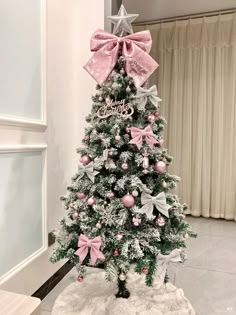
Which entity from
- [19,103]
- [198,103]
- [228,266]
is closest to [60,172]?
[19,103]

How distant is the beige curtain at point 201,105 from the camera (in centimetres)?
313

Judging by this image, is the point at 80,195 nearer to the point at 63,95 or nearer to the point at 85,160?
the point at 85,160

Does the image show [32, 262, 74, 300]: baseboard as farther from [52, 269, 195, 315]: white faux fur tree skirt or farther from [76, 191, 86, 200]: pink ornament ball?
[76, 191, 86, 200]: pink ornament ball

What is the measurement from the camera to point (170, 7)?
3.22 meters

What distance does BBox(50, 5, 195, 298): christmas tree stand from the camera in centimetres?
135

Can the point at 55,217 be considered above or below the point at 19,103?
below

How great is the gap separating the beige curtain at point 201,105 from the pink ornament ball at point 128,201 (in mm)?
2148

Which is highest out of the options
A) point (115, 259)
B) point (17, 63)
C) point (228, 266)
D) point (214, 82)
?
point (214, 82)

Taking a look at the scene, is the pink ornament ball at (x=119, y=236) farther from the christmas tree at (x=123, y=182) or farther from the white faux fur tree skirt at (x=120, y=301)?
the white faux fur tree skirt at (x=120, y=301)

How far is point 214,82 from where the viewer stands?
3176 millimetres

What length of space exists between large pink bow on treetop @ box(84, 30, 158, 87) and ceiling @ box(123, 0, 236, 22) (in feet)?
6.80

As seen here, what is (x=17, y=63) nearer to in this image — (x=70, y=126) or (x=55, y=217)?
(x=70, y=126)

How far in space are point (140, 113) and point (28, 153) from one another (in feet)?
2.50

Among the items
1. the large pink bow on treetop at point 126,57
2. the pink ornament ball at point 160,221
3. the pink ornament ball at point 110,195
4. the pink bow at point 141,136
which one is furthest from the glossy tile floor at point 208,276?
the large pink bow on treetop at point 126,57
